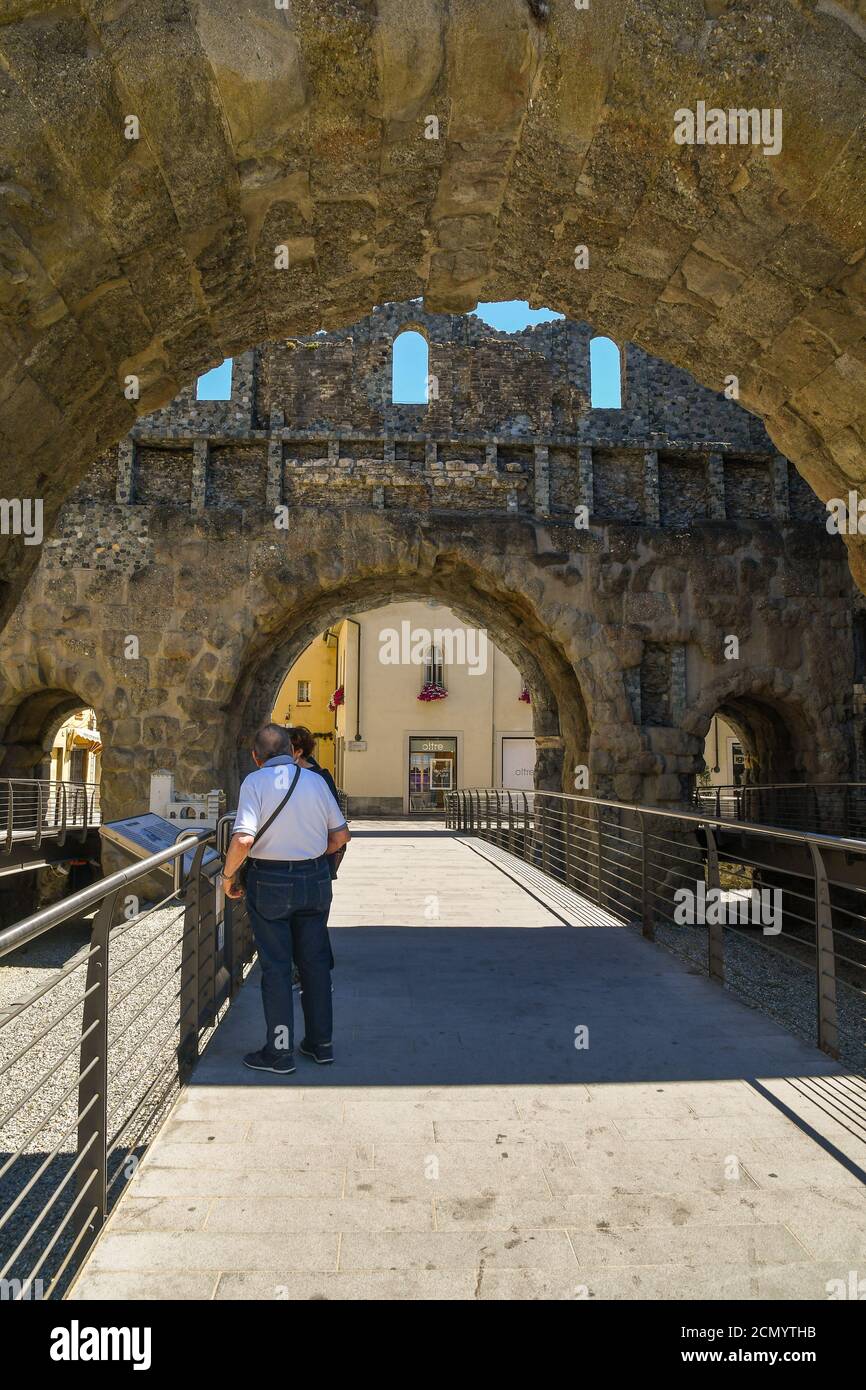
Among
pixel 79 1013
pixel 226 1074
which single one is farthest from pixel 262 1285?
pixel 79 1013

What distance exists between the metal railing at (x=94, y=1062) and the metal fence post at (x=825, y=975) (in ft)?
9.78

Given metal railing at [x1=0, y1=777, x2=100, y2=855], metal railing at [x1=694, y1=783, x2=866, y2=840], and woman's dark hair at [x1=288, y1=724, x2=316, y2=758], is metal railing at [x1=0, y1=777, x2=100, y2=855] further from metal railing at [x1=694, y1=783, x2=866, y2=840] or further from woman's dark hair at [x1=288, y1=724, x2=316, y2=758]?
metal railing at [x1=694, y1=783, x2=866, y2=840]

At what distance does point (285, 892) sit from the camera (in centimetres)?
432

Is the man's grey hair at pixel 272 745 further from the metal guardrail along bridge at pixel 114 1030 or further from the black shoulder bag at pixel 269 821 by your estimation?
the metal guardrail along bridge at pixel 114 1030

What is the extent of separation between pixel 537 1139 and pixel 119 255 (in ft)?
13.8

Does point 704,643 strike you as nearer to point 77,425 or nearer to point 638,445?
point 638,445

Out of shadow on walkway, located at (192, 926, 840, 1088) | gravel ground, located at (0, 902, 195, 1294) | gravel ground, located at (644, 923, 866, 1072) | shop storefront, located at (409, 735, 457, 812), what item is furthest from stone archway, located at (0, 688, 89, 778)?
shop storefront, located at (409, 735, 457, 812)

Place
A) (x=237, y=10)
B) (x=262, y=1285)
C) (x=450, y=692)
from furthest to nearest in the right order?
1. (x=450, y=692)
2. (x=237, y=10)
3. (x=262, y=1285)

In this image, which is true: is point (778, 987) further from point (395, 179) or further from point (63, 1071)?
point (395, 179)

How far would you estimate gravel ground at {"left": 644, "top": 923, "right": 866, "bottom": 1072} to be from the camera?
305 inches

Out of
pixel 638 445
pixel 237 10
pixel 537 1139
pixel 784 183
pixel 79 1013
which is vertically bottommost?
pixel 79 1013

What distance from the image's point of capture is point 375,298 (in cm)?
599

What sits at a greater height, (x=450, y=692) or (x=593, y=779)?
(x=450, y=692)

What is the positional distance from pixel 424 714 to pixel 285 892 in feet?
88.5
